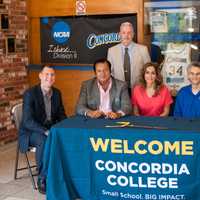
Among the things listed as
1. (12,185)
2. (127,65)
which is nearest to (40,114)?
(12,185)

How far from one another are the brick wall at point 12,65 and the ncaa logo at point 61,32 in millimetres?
395

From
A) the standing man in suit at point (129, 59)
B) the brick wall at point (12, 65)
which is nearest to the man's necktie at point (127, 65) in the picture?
the standing man in suit at point (129, 59)

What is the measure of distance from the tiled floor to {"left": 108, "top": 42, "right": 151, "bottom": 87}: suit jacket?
1.35 meters

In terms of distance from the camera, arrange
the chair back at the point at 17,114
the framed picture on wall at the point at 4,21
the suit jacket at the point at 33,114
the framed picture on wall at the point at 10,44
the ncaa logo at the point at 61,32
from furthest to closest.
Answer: the ncaa logo at the point at 61,32, the framed picture on wall at the point at 10,44, the framed picture on wall at the point at 4,21, the chair back at the point at 17,114, the suit jacket at the point at 33,114

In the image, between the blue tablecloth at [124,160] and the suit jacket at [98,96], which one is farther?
the suit jacket at [98,96]

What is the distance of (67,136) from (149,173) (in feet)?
2.08

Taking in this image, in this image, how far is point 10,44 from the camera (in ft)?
17.7

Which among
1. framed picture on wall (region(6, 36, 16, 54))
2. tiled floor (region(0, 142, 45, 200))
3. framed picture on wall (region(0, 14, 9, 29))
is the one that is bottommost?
tiled floor (region(0, 142, 45, 200))

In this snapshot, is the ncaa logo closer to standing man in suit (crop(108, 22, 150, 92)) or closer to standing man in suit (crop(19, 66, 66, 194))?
standing man in suit (crop(108, 22, 150, 92))

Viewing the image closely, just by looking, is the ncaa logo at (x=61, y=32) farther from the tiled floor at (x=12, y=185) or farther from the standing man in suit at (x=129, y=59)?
the tiled floor at (x=12, y=185)

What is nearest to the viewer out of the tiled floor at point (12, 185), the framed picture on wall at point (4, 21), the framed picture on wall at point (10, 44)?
the tiled floor at point (12, 185)

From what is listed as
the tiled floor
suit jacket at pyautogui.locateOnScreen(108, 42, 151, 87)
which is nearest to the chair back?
the tiled floor

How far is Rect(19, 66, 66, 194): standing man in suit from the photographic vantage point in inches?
149

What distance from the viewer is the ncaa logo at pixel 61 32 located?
221 inches
